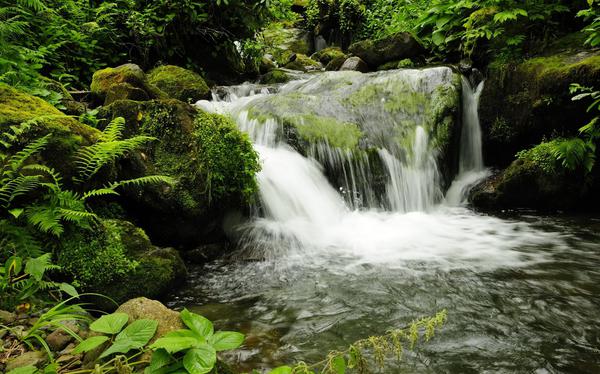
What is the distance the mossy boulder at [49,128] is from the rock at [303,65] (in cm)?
1060

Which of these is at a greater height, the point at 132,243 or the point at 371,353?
the point at 132,243

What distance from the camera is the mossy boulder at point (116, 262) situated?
3.32 meters

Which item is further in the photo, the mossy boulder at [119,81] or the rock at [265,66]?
the rock at [265,66]

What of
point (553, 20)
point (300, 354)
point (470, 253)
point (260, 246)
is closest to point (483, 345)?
point (300, 354)

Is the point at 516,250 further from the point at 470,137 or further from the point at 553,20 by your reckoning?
the point at 553,20

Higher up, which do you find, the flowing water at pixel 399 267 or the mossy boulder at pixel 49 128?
the mossy boulder at pixel 49 128

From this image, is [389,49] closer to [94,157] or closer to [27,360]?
[94,157]

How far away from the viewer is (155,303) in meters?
2.36

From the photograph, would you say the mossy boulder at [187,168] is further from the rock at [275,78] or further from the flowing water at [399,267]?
the rock at [275,78]

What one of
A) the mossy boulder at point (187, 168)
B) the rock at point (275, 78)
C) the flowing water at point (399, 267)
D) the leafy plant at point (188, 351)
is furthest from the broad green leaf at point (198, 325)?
the rock at point (275, 78)

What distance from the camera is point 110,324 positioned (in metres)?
1.89

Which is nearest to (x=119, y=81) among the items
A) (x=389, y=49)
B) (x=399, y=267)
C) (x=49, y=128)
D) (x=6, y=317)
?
(x=49, y=128)

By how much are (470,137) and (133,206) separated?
6.40 meters

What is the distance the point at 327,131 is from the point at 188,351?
5.70 metres
